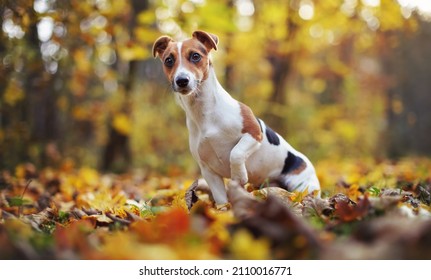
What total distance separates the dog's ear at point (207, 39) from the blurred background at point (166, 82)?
5.01ft

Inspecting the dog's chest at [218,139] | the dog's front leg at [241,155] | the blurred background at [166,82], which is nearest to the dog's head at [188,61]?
the dog's chest at [218,139]

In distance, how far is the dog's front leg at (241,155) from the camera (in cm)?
344

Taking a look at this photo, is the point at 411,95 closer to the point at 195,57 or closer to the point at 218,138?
the point at 218,138

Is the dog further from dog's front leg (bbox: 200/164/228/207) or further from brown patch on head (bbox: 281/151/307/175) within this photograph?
brown patch on head (bbox: 281/151/307/175)

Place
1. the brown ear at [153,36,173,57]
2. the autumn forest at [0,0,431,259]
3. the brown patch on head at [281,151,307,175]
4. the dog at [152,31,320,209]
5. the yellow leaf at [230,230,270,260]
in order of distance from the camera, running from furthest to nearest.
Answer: the brown patch on head at [281,151,307,175], the brown ear at [153,36,173,57], the dog at [152,31,320,209], the autumn forest at [0,0,431,259], the yellow leaf at [230,230,270,260]

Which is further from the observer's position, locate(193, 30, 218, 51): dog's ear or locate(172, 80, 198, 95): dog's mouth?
locate(193, 30, 218, 51): dog's ear

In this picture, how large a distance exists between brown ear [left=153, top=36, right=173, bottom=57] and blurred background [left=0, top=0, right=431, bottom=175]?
1.32 m

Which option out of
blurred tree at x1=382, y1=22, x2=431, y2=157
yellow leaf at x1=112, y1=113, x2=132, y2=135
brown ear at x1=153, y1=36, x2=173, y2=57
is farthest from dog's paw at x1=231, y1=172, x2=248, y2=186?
blurred tree at x1=382, y1=22, x2=431, y2=157

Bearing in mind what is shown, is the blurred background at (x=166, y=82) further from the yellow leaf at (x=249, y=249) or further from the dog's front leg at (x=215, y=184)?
the yellow leaf at (x=249, y=249)

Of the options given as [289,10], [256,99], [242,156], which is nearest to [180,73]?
[242,156]

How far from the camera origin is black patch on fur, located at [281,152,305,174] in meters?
4.06

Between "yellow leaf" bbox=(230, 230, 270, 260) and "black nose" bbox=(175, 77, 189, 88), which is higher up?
"black nose" bbox=(175, 77, 189, 88)

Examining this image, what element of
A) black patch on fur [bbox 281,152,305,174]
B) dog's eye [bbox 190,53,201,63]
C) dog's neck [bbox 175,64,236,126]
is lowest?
black patch on fur [bbox 281,152,305,174]
